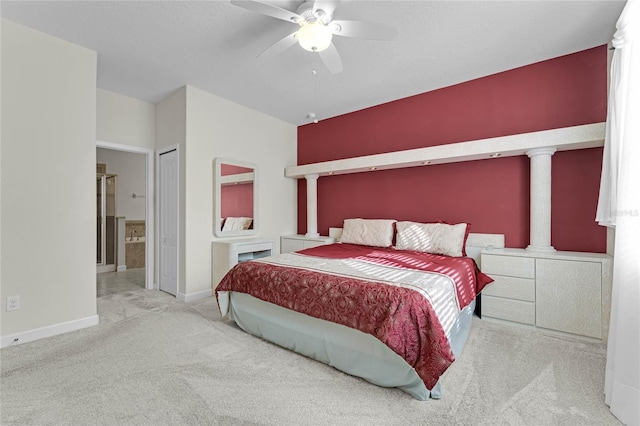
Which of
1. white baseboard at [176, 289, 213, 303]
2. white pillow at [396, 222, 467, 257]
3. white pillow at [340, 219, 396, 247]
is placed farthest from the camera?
white pillow at [340, 219, 396, 247]

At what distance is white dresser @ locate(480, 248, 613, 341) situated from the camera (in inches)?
96.6

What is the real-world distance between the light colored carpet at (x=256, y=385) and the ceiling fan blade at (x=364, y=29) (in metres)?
2.44

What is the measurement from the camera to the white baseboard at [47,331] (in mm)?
2416

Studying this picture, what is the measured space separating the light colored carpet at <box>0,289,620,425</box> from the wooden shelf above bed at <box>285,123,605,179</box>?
1809 millimetres

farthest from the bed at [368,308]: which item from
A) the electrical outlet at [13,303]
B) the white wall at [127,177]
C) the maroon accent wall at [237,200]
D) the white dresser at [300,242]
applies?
the white wall at [127,177]

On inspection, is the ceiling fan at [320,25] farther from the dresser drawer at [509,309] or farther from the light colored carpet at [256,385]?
the dresser drawer at [509,309]

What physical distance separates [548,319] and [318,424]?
2425mm

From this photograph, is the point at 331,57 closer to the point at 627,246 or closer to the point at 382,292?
the point at 382,292

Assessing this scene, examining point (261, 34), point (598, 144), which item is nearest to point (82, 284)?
point (261, 34)

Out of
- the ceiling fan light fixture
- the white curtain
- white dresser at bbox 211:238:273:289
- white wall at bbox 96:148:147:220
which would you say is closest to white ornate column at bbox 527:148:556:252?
the white curtain

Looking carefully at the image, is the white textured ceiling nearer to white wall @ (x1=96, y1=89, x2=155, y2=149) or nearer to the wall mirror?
white wall @ (x1=96, y1=89, x2=155, y2=149)

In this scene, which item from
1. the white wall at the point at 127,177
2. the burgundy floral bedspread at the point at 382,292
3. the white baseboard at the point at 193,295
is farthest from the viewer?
the white wall at the point at 127,177

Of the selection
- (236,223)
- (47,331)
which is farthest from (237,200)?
(47,331)

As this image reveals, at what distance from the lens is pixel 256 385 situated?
6.13 ft
